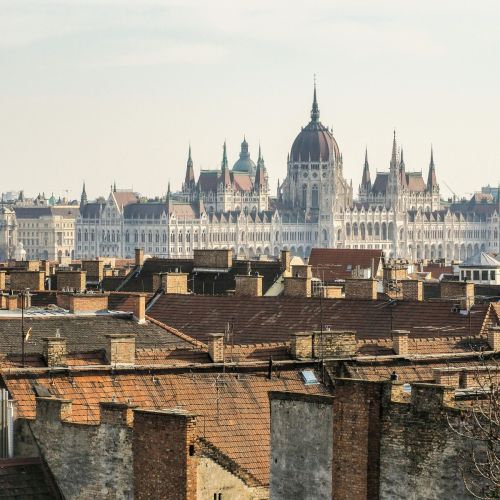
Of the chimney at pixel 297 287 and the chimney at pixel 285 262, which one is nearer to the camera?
the chimney at pixel 297 287

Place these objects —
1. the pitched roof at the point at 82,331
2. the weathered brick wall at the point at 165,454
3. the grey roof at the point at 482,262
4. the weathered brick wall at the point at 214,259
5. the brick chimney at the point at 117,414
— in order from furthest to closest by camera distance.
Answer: the grey roof at the point at 482,262 < the weathered brick wall at the point at 214,259 < the pitched roof at the point at 82,331 < the brick chimney at the point at 117,414 < the weathered brick wall at the point at 165,454

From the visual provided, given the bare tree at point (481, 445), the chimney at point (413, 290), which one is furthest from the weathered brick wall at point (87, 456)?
the chimney at point (413, 290)

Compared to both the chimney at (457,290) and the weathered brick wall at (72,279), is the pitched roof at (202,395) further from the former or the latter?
the weathered brick wall at (72,279)

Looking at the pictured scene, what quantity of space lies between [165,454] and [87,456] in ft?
4.92

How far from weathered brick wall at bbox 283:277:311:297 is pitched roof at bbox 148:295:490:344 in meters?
4.53

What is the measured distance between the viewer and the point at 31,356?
2470 cm

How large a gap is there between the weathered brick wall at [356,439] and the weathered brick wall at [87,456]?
2052 millimetres

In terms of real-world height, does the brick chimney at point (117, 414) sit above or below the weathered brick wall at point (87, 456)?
above

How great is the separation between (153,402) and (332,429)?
13.9ft

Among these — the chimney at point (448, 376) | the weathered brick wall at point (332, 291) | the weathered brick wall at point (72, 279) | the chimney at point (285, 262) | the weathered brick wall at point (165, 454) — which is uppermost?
the chimney at point (285, 262)

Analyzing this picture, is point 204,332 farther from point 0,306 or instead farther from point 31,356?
point 31,356

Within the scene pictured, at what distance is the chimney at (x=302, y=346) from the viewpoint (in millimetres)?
25578

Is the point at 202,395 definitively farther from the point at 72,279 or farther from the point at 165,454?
the point at 72,279

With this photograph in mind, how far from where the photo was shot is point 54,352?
2422 centimetres
